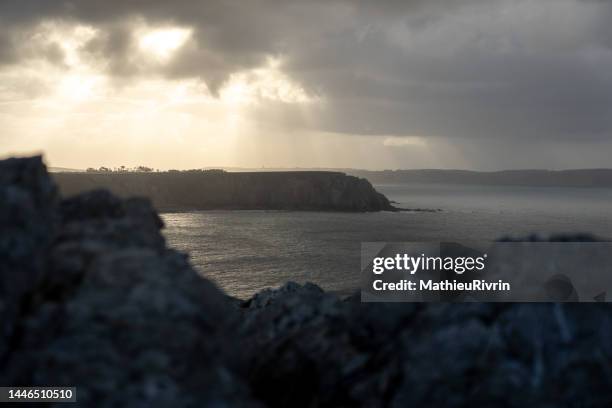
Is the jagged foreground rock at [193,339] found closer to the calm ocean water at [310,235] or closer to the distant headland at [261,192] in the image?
the calm ocean water at [310,235]

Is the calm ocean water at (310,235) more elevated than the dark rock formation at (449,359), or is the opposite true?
the dark rock formation at (449,359)

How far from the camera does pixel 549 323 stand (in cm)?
558

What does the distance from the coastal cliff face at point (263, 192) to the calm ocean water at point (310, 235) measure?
13784mm

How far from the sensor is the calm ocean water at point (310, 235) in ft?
265

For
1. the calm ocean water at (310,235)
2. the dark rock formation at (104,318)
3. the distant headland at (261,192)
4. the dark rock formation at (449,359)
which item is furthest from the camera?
the distant headland at (261,192)

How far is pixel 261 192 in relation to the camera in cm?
19462

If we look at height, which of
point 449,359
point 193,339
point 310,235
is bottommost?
point 310,235

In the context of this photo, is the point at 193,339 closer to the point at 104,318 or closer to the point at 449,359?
the point at 104,318

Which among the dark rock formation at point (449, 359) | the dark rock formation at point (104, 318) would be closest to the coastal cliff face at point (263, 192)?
the dark rock formation at point (449, 359)

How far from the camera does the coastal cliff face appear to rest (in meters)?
189

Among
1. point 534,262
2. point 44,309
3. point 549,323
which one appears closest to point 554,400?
point 549,323

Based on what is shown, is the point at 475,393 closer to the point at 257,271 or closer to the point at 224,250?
the point at 257,271

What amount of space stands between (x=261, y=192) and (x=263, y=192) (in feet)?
2.62

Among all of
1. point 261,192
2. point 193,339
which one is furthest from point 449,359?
point 261,192
